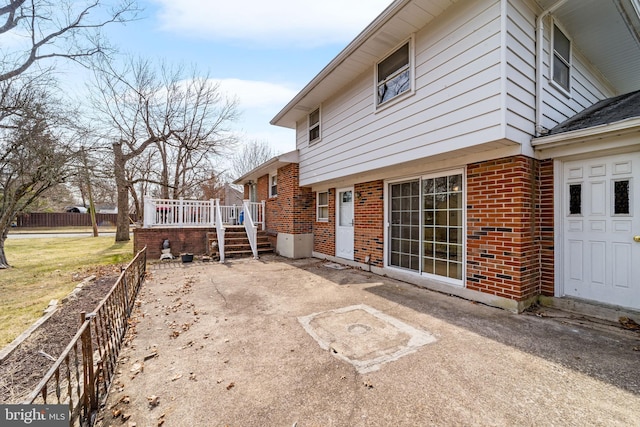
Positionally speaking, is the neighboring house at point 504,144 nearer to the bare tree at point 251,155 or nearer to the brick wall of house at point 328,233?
the brick wall of house at point 328,233

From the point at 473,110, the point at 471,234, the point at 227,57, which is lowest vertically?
the point at 471,234

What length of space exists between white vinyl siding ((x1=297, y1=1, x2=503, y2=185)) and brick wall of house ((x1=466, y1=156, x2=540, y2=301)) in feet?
2.82

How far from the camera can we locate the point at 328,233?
8891mm

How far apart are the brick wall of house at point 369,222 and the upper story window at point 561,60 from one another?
12.5 ft

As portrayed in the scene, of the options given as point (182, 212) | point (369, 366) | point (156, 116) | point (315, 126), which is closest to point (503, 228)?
point (369, 366)

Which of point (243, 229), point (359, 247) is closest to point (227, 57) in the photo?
point (243, 229)

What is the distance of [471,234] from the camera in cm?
477

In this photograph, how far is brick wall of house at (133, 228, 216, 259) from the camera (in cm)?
930

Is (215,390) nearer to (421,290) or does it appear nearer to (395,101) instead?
(421,290)

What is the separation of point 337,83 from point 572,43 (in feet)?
16.2

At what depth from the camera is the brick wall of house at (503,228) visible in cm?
416

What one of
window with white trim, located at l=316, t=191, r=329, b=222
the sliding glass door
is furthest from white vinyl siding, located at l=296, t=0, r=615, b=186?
window with white trim, located at l=316, t=191, r=329, b=222

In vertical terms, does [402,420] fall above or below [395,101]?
below

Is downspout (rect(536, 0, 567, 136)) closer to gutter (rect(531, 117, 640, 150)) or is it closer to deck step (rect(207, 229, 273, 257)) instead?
gutter (rect(531, 117, 640, 150))
